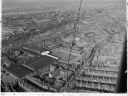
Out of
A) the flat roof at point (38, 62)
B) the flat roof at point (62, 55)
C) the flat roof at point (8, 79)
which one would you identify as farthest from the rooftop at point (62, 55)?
the flat roof at point (8, 79)

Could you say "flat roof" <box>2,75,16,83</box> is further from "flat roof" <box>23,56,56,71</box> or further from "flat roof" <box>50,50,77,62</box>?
"flat roof" <box>50,50,77,62</box>

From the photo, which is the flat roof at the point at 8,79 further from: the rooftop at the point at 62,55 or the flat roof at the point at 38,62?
the rooftop at the point at 62,55

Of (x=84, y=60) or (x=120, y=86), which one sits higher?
(x=120, y=86)

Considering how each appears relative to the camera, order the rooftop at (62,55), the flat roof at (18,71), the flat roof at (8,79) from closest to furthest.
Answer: the flat roof at (8,79), the flat roof at (18,71), the rooftop at (62,55)

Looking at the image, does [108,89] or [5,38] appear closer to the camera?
[108,89]

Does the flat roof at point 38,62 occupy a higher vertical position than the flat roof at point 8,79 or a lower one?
higher

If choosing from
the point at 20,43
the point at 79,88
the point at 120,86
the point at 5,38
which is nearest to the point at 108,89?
the point at 79,88

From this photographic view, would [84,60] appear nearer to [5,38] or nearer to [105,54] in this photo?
[105,54]

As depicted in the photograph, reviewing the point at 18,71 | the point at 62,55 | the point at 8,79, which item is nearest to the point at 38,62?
the point at 18,71
